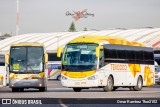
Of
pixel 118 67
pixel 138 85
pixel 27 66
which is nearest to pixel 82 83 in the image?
pixel 118 67

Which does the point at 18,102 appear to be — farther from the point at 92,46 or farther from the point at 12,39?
the point at 12,39

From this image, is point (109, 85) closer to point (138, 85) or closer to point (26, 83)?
point (138, 85)

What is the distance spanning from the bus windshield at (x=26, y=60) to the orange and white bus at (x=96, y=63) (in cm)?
145

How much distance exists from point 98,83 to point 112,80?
188cm

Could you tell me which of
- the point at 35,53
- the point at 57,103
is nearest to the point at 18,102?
the point at 57,103

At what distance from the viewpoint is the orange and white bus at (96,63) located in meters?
37.5

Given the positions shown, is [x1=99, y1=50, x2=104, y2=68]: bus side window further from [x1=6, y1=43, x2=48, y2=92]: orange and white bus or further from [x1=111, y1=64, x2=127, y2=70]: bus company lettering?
[x1=6, y1=43, x2=48, y2=92]: orange and white bus

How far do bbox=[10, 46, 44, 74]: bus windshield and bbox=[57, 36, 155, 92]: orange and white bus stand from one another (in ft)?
4.75

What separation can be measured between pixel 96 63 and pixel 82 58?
0.80 metres

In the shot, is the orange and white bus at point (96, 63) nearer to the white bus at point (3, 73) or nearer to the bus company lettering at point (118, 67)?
the bus company lettering at point (118, 67)

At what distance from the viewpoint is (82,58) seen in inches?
1475

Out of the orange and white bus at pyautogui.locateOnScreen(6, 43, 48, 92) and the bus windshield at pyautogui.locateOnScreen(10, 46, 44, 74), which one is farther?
the bus windshield at pyautogui.locateOnScreen(10, 46, 44, 74)

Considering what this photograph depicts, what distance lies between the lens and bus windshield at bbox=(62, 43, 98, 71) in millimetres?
37500

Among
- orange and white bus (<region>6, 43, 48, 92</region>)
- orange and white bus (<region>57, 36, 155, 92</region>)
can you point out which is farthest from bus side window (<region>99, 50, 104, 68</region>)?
orange and white bus (<region>6, 43, 48, 92</region>)
